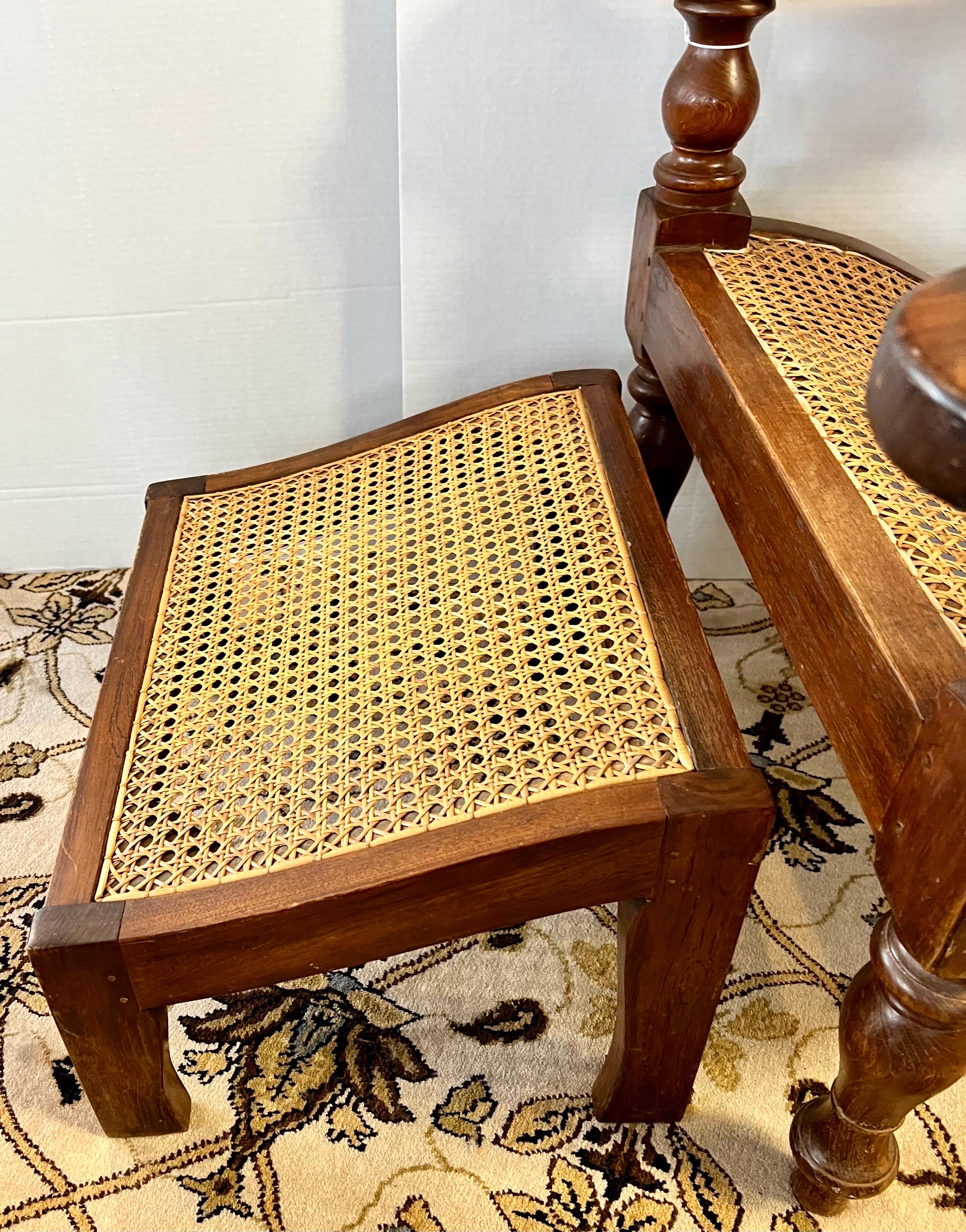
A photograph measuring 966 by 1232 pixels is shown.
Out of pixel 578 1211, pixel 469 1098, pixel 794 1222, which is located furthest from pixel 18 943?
pixel 794 1222

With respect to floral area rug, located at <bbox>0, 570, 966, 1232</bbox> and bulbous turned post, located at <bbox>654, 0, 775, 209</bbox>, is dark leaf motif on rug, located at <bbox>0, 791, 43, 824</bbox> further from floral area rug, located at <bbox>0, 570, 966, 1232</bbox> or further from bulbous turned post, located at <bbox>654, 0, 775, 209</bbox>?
bulbous turned post, located at <bbox>654, 0, 775, 209</bbox>

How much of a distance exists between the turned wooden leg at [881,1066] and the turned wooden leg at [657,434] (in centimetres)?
57

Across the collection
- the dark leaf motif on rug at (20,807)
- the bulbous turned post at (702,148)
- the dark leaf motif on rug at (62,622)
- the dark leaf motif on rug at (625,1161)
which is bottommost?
the dark leaf motif on rug at (625,1161)

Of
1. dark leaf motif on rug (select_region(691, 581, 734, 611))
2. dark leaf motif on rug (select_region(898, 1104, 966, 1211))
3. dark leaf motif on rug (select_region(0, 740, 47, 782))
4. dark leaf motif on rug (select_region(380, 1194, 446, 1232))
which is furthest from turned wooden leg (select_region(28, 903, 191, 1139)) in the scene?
dark leaf motif on rug (select_region(691, 581, 734, 611))

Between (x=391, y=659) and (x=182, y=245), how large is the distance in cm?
63

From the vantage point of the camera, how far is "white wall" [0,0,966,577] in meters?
1.01

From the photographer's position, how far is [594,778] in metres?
0.68

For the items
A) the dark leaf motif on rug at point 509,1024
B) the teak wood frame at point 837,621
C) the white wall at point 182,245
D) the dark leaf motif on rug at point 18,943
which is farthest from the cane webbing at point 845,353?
the dark leaf motif on rug at point 18,943

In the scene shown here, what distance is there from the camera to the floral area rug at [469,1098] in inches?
31.3

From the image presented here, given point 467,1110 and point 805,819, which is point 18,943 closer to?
point 467,1110

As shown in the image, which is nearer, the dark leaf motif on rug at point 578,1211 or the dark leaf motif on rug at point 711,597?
the dark leaf motif on rug at point 578,1211

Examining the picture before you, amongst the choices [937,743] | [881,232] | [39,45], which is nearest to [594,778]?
[937,743]

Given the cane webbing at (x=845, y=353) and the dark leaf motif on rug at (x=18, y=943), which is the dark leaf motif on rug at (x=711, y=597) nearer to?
Result: the cane webbing at (x=845, y=353)

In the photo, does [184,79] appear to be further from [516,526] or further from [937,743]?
[937,743]
